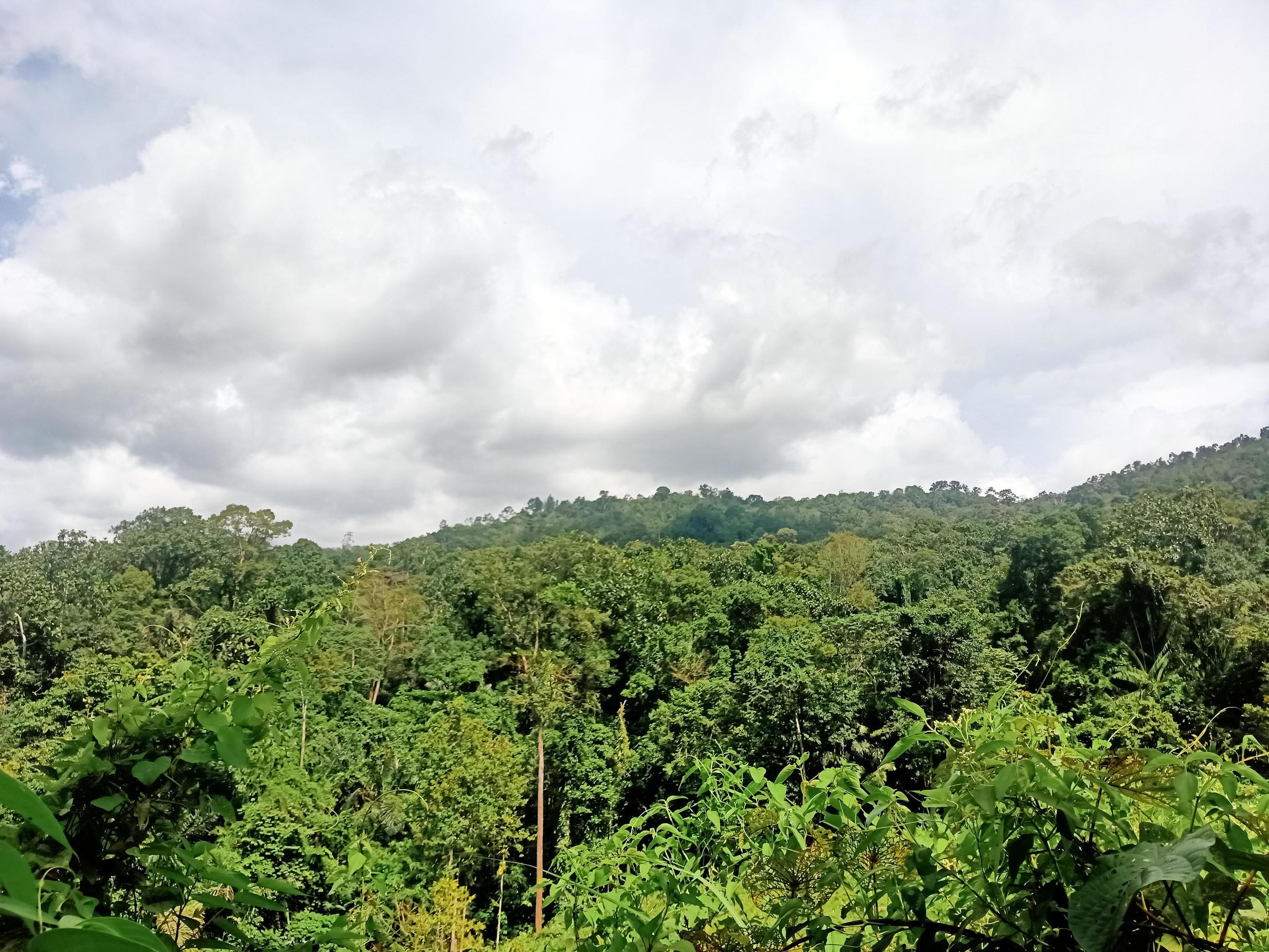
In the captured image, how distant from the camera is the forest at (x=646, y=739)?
69 centimetres

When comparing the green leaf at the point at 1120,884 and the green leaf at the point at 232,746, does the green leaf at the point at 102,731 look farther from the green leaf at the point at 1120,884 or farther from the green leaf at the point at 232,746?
the green leaf at the point at 1120,884

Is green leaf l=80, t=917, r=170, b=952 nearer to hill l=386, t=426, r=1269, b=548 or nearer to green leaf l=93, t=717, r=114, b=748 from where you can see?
green leaf l=93, t=717, r=114, b=748

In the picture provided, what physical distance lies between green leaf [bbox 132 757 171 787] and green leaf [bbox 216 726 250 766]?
0.06 metres

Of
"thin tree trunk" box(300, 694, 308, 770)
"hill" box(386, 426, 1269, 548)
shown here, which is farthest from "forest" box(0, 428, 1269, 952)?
"hill" box(386, 426, 1269, 548)

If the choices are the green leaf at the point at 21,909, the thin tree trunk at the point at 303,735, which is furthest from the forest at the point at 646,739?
the thin tree trunk at the point at 303,735

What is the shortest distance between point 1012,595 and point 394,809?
70.3ft

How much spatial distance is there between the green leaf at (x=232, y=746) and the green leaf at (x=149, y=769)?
0.06 m

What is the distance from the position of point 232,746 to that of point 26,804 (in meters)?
0.51

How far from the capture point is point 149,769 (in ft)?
2.72

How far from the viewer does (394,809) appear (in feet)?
43.6

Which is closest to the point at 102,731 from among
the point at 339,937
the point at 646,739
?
the point at 339,937

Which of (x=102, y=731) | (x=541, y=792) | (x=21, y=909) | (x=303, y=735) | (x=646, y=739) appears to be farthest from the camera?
(x=646, y=739)

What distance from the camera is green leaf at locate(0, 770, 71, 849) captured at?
0.39 metres

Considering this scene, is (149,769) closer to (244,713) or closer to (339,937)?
(244,713)
